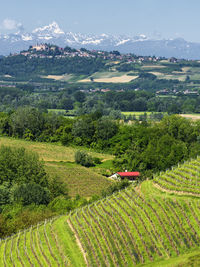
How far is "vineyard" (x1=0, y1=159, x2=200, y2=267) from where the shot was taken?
3331 centimetres

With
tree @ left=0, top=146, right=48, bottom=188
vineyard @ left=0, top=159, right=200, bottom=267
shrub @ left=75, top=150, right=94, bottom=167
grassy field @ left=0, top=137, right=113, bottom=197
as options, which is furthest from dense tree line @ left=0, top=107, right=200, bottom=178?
vineyard @ left=0, top=159, right=200, bottom=267

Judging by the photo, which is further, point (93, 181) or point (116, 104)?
point (116, 104)

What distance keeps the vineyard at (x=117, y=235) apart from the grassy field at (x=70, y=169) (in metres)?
24.0

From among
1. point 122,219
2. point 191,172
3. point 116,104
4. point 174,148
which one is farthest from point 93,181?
point 116,104

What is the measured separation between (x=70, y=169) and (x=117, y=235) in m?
42.3

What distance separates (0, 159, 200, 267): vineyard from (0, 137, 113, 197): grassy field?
945 inches

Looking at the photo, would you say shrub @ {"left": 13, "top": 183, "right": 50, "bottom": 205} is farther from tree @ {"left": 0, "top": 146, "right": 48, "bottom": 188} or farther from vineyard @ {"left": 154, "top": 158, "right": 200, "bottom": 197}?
vineyard @ {"left": 154, "top": 158, "right": 200, "bottom": 197}

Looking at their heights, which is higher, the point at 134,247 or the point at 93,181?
the point at 134,247

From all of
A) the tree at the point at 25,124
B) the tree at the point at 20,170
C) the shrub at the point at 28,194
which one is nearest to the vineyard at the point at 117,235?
the shrub at the point at 28,194

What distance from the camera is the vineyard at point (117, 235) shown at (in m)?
33.3

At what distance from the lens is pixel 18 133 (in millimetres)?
109125

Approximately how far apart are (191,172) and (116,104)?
14741cm

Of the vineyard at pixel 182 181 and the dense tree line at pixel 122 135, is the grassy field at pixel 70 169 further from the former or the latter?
the vineyard at pixel 182 181

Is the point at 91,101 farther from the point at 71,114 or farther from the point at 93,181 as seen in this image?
the point at 93,181
